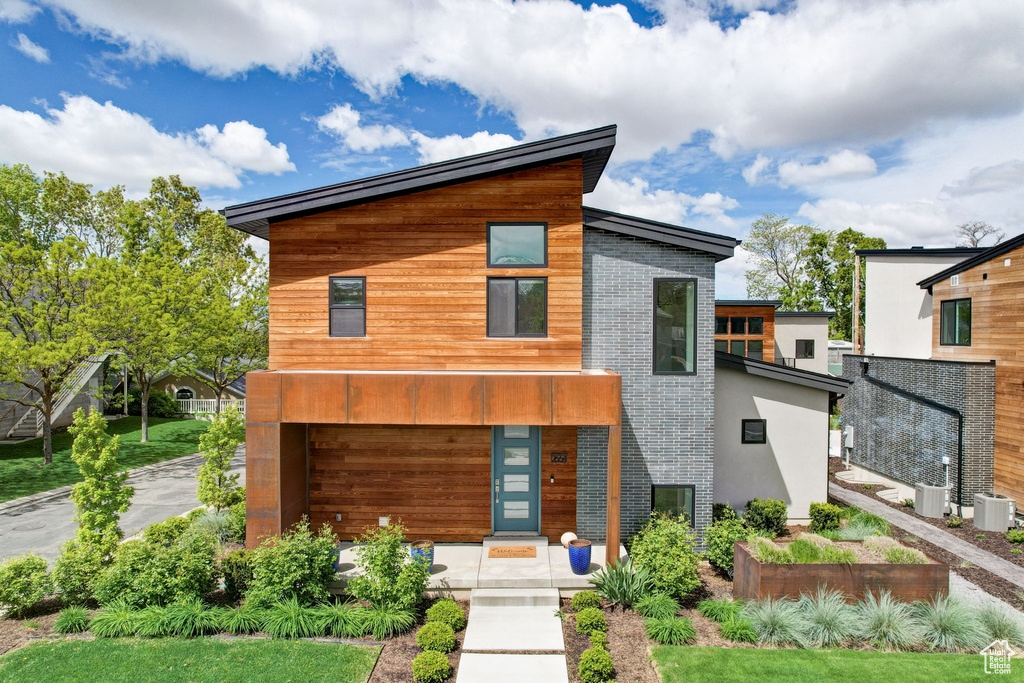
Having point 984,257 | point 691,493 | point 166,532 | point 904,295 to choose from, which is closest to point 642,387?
point 691,493

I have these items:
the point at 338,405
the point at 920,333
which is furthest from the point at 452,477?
the point at 920,333

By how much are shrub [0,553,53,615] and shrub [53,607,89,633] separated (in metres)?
0.71

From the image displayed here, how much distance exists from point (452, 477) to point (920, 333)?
66.6 ft

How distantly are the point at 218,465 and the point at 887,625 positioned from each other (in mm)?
13767

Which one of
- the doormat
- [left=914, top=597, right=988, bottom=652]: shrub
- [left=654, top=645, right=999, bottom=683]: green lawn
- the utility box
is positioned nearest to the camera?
[left=654, top=645, right=999, bottom=683]: green lawn

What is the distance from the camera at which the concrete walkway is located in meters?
10.9

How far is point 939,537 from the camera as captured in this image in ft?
41.9

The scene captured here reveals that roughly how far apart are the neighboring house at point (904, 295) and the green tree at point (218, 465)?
75.0ft

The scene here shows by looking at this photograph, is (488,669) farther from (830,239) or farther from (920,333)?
(830,239)

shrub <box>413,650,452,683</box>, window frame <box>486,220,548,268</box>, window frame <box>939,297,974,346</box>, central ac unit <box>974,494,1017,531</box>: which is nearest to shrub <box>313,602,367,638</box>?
shrub <box>413,650,452,683</box>

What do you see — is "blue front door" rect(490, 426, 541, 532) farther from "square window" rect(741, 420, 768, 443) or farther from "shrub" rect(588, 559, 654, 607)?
"square window" rect(741, 420, 768, 443)

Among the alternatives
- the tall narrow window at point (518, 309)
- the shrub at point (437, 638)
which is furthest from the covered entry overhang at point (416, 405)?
the shrub at point (437, 638)

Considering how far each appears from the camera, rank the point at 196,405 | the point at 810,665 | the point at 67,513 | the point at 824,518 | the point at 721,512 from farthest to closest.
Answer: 1. the point at 196,405
2. the point at 67,513
3. the point at 824,518
4. the point at 721,512
5. the point at 810,665

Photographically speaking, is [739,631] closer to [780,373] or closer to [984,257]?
[780,373]
